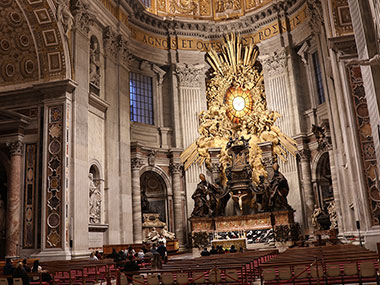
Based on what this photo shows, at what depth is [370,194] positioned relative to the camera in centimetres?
1044

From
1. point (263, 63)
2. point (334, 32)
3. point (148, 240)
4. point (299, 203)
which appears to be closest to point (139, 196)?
point (148, 240)

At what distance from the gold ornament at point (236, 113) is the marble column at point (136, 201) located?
2455 mm

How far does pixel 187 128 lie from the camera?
21734 mm

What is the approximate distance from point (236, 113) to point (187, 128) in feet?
8.57

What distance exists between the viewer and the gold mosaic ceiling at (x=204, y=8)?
23.2 meters

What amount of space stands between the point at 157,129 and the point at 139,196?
146 inches

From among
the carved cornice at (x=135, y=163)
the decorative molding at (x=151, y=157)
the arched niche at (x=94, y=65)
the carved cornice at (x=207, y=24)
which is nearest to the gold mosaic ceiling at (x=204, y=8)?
the carved cornice at (x=207, y=24)

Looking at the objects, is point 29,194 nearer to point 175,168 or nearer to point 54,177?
point 54,177

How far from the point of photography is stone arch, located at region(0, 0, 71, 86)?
14.4m

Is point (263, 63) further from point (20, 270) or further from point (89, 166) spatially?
point (20, 270)

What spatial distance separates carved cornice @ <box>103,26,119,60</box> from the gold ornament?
17.8 ft

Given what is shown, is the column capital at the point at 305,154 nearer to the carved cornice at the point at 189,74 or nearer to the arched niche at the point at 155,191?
the carved cornice at the point at 189,74

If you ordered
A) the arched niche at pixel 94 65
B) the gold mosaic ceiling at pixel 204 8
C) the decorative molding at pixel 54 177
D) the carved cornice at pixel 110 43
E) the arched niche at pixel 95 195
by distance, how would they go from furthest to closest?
1. the gold mosaic ceiling at pixel 204 8
2. the carved cornice at pixel 110 43
3. the arched niche at pixel 94 65
4. the arched niche at pixel 95 195
5. the decorative molding at pixel 54 177

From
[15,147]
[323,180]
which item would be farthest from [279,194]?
[15,147]
